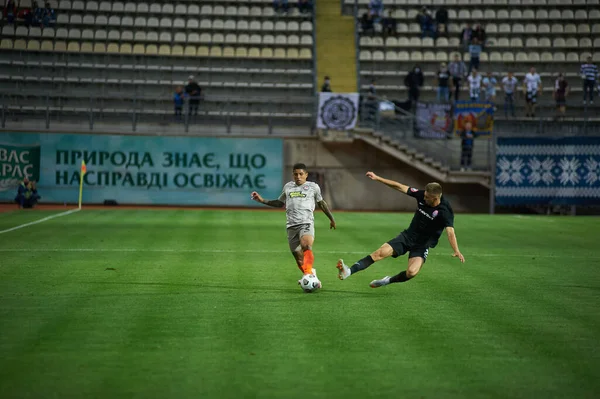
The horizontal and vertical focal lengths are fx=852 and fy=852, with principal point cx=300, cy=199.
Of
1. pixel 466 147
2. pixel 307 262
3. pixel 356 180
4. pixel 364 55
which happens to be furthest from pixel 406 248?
pixel 364 55

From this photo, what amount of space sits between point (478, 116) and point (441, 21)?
32.6 feet

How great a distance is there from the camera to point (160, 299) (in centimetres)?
1128

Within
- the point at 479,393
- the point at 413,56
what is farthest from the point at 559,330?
the point at 413,56

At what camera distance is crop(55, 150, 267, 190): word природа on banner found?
34.4 meters

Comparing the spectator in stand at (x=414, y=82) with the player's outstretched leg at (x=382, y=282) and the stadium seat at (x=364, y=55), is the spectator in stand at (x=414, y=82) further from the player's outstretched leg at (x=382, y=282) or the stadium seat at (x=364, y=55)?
the player's outstretched leg at (x=382, y=282)

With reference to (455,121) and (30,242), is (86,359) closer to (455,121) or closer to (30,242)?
(30,242)

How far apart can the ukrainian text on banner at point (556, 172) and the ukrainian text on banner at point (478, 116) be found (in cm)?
128

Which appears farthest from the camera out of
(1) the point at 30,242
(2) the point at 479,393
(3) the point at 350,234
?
(3) the point at 350,234

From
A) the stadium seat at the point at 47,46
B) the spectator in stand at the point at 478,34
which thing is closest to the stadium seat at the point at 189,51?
the stadium seat at the point at 47,46

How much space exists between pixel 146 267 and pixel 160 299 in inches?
139

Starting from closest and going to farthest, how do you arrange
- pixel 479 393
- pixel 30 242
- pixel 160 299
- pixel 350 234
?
1. pixel 479 393
2. pixel 160 299
3. pixel 30 242
4. pixel 350 234

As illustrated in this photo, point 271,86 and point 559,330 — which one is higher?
point 271,86

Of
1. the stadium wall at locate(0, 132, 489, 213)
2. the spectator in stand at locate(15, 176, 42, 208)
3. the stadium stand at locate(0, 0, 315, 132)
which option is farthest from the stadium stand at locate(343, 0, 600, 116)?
the spectator in stand at locate(15, 176, 42, 208)

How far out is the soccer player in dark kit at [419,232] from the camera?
1176 centimetres
